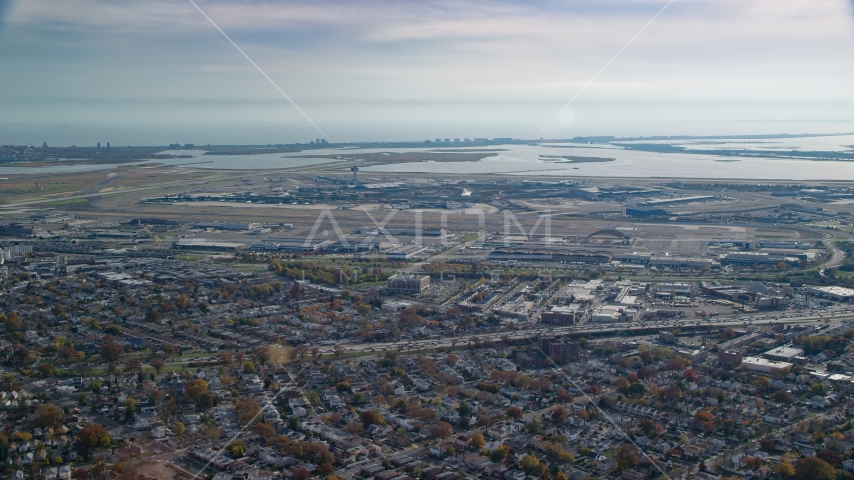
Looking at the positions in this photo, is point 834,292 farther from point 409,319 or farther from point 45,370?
point 45,370

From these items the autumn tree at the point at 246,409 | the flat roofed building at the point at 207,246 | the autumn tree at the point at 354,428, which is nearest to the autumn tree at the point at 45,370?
the autumn tree at the point at 246,409

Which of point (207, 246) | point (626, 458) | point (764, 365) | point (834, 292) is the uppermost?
point (207, 246)

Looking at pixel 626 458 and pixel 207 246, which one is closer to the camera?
pixel 626 458

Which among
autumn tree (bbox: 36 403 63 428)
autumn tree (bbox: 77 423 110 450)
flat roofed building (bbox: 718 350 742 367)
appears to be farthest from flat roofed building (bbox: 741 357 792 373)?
autumn tree (bbox: 36 403 63 428)

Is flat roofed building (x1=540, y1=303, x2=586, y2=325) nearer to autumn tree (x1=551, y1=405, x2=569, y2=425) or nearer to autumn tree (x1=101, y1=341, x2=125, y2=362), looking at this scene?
autumn tree (x1=551, y1=405, x2=569, y2=425)

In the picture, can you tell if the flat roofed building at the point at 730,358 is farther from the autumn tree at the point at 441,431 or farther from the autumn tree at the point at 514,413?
the autumn tree at the point at 441,431

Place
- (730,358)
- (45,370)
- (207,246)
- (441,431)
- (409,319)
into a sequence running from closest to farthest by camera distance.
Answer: (441,431), (45,370), (730,358), (409,319), (207,246)

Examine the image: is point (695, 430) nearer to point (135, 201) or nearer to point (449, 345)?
point (449, 345)

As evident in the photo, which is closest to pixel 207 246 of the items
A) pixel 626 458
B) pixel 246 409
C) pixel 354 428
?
pixel 246 409
